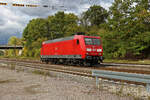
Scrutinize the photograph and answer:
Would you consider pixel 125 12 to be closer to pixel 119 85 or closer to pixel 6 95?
pixel 119 85

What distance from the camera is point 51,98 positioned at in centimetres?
621

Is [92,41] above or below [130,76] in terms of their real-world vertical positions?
above

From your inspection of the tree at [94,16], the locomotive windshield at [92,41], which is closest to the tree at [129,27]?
the locomotive windshield at [92,41]

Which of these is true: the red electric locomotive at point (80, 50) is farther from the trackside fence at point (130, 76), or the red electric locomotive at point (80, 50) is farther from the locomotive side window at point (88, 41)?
the trackside fence at point (130, 76)

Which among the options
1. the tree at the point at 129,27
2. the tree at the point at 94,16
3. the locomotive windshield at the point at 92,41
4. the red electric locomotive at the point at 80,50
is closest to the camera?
the red electric locomotive at the point at 80,50

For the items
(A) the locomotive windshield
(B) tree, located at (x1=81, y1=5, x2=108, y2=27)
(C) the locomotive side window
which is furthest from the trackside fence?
(B) tree, located at (x1=81, y1=5, x2=108, y2=27)

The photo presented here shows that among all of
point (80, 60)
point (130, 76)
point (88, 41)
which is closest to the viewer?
point (130, 76)

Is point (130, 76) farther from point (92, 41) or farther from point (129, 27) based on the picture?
point (129, 27)

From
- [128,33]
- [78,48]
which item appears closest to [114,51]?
[128,33]

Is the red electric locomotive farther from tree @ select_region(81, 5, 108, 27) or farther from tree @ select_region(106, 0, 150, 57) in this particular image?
tree @ select_region(81, 5, 108, 27)

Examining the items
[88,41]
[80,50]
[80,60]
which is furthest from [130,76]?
[80,60]

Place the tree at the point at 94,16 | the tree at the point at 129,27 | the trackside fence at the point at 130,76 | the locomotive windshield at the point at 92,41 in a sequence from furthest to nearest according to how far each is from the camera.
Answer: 1. the tree at the point at 94,16
2. the tree at the point at 129,27
3. the locomotive windshield at the point at 92,41
4. the trackside fence at the point at 130,76

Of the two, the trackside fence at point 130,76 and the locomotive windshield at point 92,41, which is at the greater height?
the locomotive windshield at point 92,41

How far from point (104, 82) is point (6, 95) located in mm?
4612
